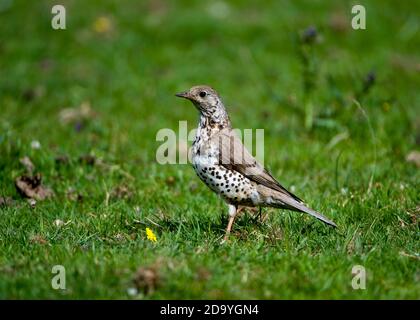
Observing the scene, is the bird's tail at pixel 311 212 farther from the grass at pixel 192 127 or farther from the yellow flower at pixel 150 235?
the yellow flower at pixel 150 235

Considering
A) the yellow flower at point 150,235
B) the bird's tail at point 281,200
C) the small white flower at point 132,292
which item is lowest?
the small white flower at point 132,292

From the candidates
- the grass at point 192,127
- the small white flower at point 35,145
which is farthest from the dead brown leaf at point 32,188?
the small white flower at point 35,145

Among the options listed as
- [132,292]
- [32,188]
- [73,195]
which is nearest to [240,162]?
[132,292]

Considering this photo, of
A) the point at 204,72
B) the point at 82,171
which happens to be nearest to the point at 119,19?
the point at 204,72

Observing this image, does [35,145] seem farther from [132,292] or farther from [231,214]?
[132,292]

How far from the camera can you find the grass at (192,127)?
4.70 m

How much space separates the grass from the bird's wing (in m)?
0.34

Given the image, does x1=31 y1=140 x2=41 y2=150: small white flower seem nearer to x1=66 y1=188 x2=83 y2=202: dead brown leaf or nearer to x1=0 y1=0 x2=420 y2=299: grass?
x1=0 y1=0 x2=420 y2=299: grass

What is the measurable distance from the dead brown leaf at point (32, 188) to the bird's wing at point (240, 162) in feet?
6.34

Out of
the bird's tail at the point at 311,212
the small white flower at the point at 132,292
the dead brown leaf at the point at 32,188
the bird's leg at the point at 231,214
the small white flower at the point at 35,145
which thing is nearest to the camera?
the small white flower at the point at 132,292

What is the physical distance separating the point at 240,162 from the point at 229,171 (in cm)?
14

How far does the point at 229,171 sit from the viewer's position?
18.7 ft

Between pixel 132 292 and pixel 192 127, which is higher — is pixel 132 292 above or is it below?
below

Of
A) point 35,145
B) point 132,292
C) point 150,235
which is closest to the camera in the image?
point 132,292
